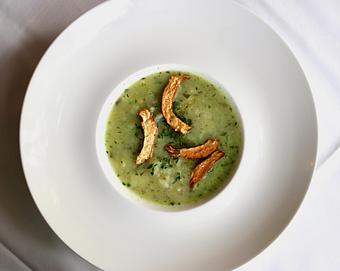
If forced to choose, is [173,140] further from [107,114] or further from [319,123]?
[319,123]

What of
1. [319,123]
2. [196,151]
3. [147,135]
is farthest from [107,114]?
[319,123]

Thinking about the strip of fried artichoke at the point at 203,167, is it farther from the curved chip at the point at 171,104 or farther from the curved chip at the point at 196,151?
the curved chip at the point at 171,104

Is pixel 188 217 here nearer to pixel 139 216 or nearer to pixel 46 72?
pixel 139 216

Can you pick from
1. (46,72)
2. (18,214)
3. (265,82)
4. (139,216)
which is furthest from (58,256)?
(265,82)

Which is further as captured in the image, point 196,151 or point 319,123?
point 319,123

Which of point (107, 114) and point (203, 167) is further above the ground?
point (107, 114)
